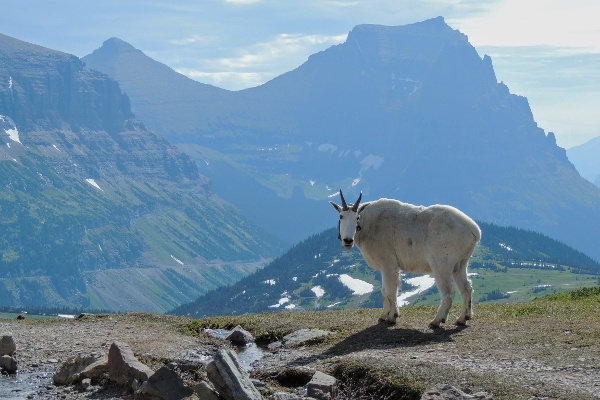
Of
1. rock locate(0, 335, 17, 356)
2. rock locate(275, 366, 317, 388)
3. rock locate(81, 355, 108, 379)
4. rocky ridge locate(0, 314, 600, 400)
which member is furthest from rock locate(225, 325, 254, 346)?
rock locate(0, 335, 17, 356)

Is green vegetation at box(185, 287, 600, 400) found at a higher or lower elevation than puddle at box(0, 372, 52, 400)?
higher

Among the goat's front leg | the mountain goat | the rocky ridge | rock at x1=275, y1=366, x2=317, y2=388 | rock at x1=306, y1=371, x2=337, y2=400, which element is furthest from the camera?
the goat's front leg

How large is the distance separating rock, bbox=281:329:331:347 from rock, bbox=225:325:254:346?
1.59 m

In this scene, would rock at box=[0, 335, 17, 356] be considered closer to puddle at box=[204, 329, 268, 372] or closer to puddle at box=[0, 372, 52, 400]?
puddle at box=[0, 372, 52, 400]

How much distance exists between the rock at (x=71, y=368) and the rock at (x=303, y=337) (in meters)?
7.36

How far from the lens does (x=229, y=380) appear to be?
67.2ft

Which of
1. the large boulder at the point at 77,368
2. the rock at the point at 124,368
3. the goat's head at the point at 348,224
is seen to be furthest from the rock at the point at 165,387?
the goat's head at the point at 348,224

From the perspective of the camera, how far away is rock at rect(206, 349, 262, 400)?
20.4m

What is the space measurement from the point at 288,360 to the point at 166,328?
9212mm

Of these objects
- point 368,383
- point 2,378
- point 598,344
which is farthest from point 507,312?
point 2,378

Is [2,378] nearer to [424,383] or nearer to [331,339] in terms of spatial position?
[331,339]

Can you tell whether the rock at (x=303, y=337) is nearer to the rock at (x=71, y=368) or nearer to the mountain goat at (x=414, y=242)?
the mountain goat at (x=414, y=242)

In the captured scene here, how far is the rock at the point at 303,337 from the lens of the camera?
1153 inches

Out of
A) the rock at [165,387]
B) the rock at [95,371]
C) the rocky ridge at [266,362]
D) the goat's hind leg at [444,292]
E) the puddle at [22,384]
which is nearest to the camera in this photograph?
the rocky ridge at [266,362]
